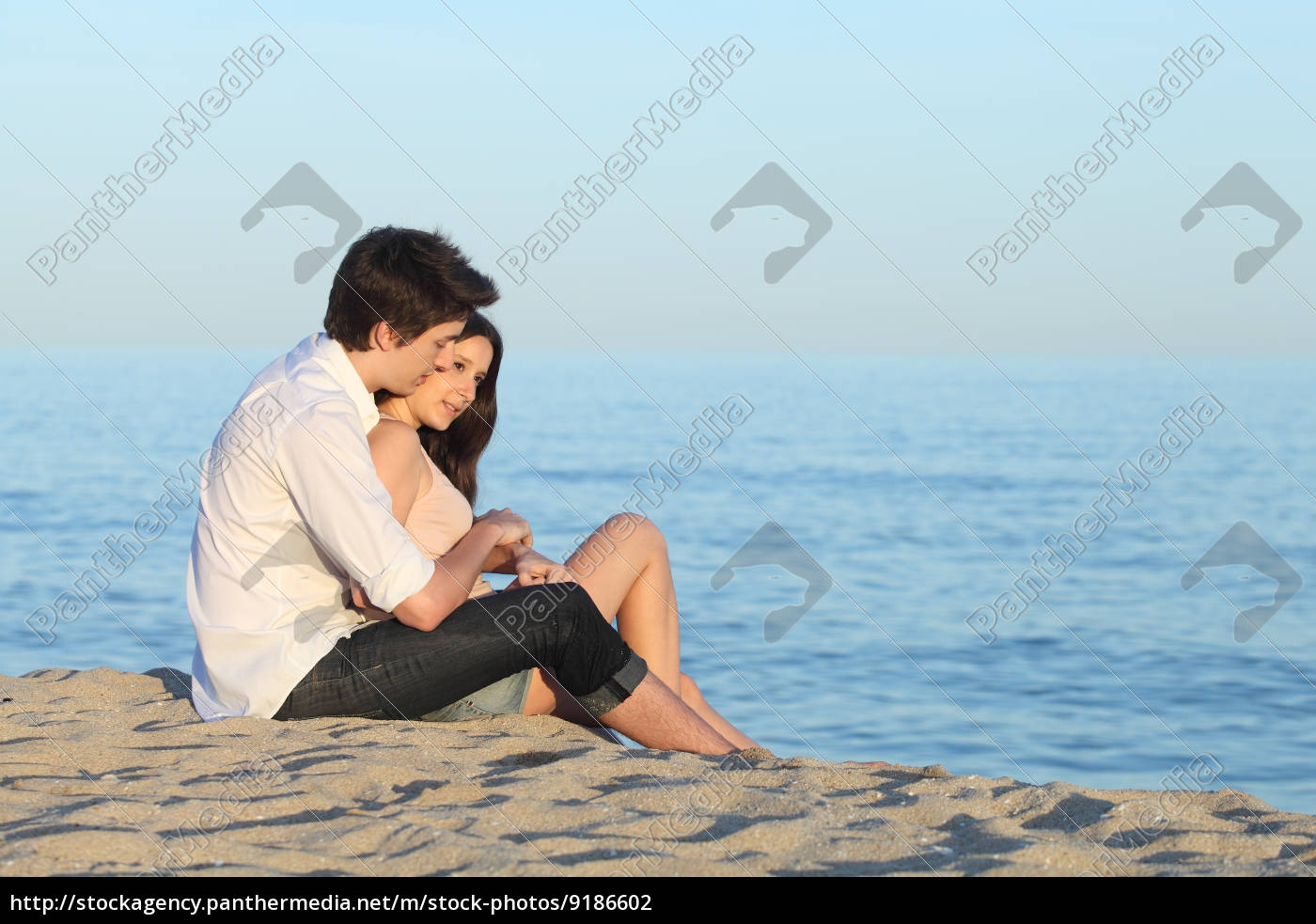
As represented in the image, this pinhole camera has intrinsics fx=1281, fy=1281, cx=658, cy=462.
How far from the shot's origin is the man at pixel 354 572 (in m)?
3.35

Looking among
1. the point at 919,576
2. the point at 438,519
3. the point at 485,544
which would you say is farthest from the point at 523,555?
the point at 919,576

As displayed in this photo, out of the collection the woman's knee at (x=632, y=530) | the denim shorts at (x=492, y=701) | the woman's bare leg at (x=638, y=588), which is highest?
the woman's knee at (x=632, y=530)

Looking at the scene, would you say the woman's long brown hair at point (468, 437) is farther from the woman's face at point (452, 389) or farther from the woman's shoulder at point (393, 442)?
the woman's shoulder at point (393, 442)

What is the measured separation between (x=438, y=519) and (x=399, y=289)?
76 cm

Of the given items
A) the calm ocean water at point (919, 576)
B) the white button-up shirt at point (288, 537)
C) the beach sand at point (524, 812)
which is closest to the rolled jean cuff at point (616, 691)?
the beach sand at point (524, 812)

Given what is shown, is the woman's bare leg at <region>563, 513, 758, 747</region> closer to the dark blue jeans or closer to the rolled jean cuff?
the rolled jean cuff

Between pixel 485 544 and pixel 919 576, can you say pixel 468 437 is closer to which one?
pixel 485 544

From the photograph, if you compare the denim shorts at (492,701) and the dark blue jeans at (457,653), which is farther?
the denim shorts at (492,701)

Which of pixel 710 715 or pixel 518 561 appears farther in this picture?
pixel 710 715

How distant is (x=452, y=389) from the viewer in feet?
13.6

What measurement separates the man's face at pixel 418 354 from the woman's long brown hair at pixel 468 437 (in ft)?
2.22

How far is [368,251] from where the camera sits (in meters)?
3.66
